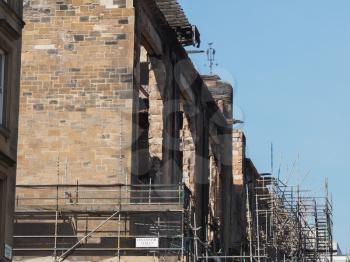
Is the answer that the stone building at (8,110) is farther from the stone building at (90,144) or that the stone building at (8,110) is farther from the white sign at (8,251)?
the stone building at (90,144)

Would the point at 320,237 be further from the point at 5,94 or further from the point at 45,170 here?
the point at 5,94

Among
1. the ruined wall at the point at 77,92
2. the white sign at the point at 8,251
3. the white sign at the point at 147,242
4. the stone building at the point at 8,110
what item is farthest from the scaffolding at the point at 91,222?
the stone building at the point at 8,110

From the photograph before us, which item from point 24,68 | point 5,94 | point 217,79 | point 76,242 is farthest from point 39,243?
point 217,79

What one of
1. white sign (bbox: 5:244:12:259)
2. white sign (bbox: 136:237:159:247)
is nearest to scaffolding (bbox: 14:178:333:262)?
white sign (bbox: 136:237:159:247)

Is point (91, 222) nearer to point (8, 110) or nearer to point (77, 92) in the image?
point (77, 92)

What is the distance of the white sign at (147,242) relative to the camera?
3500cm

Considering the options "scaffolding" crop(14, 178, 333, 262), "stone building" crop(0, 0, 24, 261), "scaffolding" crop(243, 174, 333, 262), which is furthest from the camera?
"scaffolding" crop(243, 174, 333, 262)

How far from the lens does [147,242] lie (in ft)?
115

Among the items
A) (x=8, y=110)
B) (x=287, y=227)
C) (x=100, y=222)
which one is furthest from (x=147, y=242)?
(x=287, y=227)

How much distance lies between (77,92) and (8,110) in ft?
29.4

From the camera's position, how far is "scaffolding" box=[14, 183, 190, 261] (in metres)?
35.0

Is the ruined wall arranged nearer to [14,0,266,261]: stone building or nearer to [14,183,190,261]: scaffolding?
[14,0,266,261]: stone building

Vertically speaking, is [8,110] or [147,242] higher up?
[8,110]

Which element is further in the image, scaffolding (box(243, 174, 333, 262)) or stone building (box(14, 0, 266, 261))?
scaffolding (box(243, 174, 333, 262))
